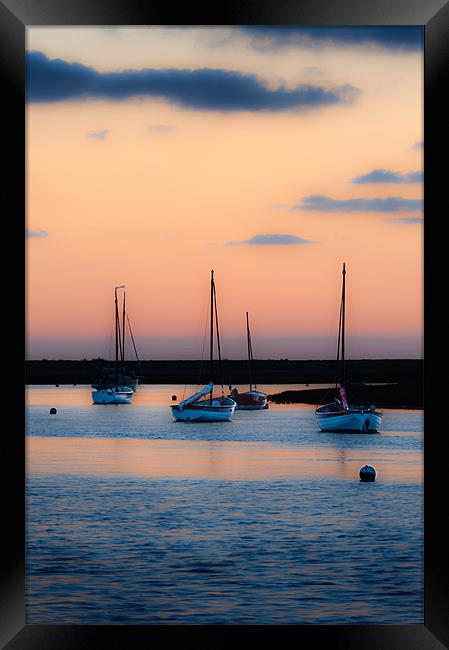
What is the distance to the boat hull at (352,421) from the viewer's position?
76.2ft

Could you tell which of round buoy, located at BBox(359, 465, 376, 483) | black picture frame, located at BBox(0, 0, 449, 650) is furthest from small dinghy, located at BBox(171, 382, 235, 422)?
black picture frame, located at BBox(0, 0, 449, 650)

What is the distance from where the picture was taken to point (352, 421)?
23406 mm

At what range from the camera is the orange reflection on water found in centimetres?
1677

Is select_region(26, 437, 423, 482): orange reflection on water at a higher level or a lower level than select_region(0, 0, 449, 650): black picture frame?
lower

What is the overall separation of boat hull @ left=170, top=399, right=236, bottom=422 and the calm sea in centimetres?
567

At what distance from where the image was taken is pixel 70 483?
15.1 metres

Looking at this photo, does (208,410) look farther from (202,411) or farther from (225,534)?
(225,534)

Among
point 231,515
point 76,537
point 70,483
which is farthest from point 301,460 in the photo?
point 76,537

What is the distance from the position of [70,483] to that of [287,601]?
9043 millimetres

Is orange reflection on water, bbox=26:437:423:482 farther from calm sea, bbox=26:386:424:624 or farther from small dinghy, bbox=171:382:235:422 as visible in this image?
small dinghy, bbox=171:382:235:422
